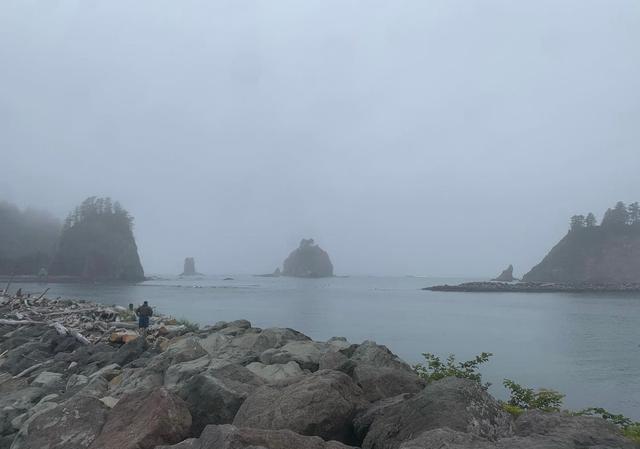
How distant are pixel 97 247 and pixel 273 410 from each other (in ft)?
514

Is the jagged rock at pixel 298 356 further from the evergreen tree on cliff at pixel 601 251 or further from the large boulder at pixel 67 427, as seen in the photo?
the evergreen tree on cliff at pixel 601 251

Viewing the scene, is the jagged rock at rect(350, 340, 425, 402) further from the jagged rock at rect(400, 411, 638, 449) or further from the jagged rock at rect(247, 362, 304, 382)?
the jagged rock at rect(400, 411, 638, 449)

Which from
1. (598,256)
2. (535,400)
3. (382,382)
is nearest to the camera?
(382,382)

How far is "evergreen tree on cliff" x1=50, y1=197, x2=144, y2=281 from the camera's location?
146 metres

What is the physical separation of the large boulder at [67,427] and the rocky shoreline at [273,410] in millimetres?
18

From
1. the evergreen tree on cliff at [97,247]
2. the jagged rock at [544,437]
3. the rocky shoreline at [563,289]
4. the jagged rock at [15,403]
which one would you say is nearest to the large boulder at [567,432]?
the jagged rock at [544,437]

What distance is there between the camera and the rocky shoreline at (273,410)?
5688mm

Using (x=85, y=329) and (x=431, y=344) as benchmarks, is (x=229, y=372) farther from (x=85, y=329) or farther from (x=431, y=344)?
(x=431, y=344)

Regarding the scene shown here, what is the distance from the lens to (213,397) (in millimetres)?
8078

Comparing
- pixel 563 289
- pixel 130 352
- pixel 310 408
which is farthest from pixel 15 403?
pixel 563 289

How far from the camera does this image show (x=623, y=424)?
8719 millimetres

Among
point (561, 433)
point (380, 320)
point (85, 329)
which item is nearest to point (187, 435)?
point (561, 433)

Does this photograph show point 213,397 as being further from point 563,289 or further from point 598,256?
point 598,256

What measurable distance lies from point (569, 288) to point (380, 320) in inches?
3798
